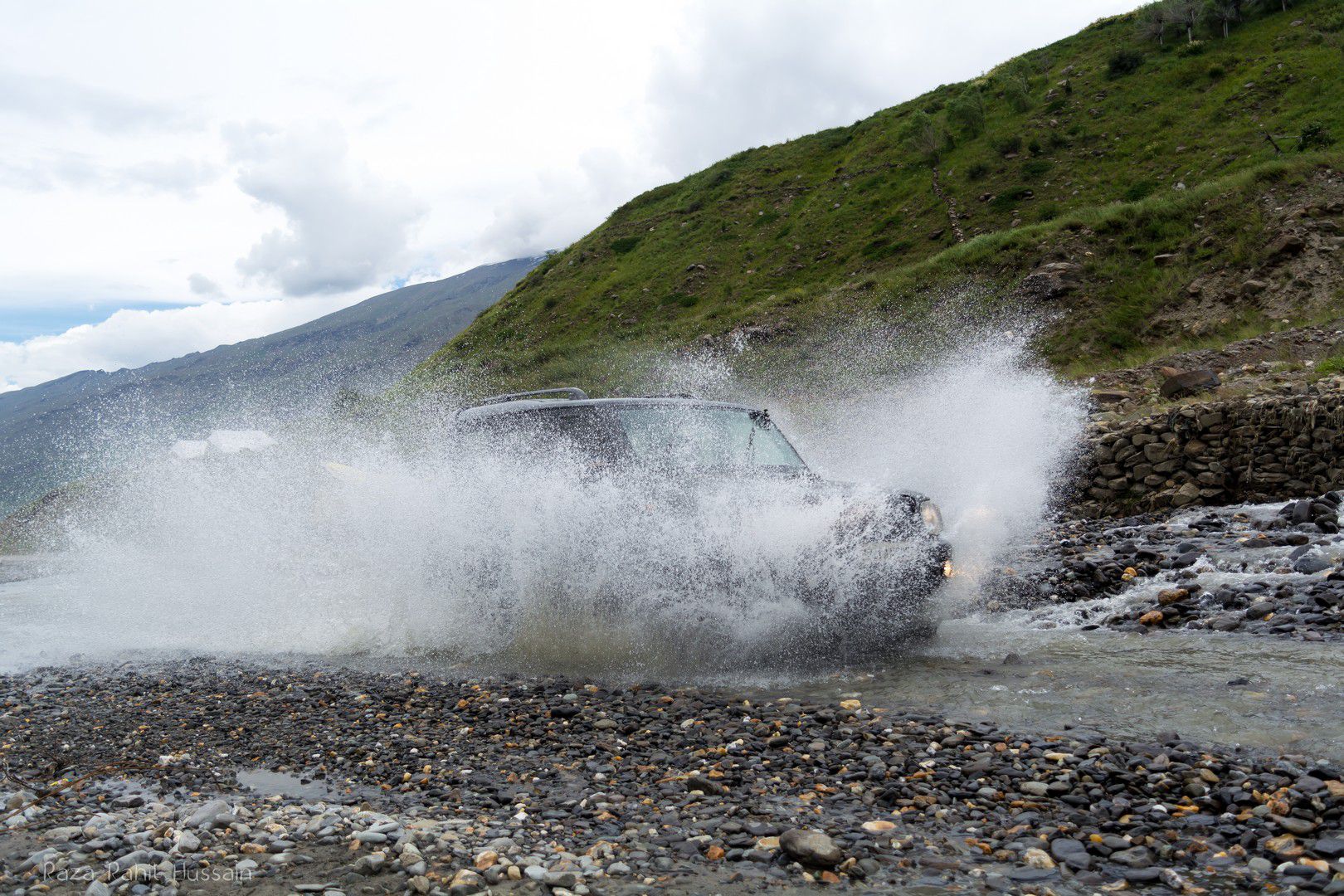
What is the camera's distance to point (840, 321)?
30328 millimetres

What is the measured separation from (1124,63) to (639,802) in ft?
155

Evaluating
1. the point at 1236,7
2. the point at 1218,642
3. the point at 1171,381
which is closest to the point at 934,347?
the point at 1171,381

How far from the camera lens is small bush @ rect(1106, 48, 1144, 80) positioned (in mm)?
40469

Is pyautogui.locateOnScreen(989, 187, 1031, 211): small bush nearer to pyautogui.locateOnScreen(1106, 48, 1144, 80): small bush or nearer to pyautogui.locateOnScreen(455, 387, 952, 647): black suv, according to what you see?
pyautogui.locateOnScreen(1106, 48, 1144, 80): small bush

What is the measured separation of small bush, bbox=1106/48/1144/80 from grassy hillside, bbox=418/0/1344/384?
8cm

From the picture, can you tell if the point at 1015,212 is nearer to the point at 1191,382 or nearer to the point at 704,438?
the point at 1191,382

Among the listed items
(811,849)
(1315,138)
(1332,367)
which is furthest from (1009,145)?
(811,849)

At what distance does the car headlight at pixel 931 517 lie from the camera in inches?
228

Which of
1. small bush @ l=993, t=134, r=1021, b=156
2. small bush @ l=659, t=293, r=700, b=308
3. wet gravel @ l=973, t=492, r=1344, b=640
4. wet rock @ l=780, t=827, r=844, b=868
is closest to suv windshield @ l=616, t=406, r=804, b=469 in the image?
wet gravel @ l=973, t=492, r=1344, b=640

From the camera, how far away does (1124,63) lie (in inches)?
1598

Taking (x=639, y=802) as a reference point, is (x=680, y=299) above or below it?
above

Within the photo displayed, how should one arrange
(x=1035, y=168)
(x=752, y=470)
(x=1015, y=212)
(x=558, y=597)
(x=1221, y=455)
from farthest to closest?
1. (x=1035, y=168)
2. (x=1015, y=212)
3. (x=1221, y=455)
4. (x=752, y=470)
5. (x=558, y=597)

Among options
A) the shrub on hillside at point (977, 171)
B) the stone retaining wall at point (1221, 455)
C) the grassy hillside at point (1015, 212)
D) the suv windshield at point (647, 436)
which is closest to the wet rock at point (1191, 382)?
the stone retaining wall at point (1221, 455)

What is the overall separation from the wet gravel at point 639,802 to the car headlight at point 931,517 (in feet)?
5.38
